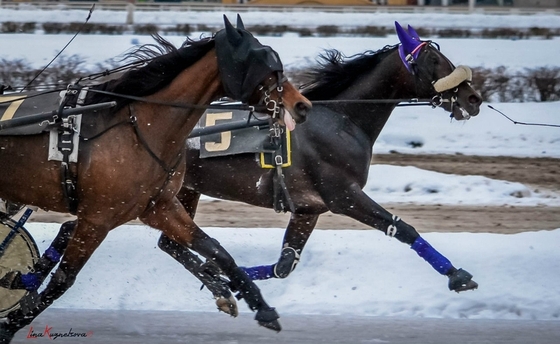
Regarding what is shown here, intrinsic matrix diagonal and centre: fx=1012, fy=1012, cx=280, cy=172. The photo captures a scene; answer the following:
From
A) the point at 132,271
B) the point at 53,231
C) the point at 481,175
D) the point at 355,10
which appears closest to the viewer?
the point at 132,271

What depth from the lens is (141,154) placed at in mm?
5535

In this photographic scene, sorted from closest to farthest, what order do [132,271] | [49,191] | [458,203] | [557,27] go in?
[49,191] → [132,271] → [458,203] → [557,27]

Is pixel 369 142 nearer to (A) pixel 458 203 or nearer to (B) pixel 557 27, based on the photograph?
(A) pixel 458 203

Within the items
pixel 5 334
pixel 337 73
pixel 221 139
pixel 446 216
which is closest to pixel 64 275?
Answer: pixel 5 334

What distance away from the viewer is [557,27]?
2394cm

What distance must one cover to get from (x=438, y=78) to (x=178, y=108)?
212 centimetres

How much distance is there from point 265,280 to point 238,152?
1106mm

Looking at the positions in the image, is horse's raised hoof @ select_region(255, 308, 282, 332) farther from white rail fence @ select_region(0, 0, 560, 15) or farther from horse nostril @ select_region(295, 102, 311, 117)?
white rail fence @ select_region(0, 0, 560, 15)

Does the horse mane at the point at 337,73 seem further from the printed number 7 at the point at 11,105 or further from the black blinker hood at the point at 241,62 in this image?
the printed number 7 at the point at 11,105

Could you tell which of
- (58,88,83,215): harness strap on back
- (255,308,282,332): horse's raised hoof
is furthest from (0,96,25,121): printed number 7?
(255,308,282,332): horse's raised hoof

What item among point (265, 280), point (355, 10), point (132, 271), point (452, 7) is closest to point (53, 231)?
point (132, 271)

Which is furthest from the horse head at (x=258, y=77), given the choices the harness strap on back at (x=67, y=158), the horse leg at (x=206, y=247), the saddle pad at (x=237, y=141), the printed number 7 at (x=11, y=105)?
the saddle pad at (x=237, y=141)

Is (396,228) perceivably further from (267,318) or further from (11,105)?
(11,105)

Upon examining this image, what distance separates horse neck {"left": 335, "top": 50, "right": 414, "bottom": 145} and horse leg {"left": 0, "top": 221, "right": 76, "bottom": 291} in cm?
211
